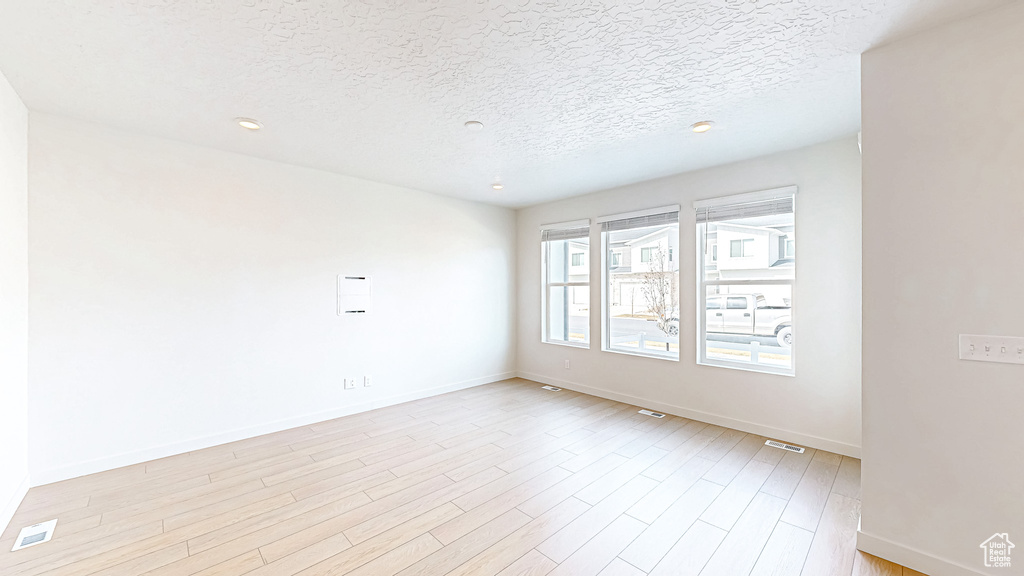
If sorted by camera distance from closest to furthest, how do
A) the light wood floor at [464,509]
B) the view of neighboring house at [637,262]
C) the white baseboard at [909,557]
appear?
the white baseboard at [909,557], the light wood floor at [464,509], the view of neighboring house at [637,262]

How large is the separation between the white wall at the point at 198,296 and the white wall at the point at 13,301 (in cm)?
10

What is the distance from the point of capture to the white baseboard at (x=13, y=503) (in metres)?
2.17

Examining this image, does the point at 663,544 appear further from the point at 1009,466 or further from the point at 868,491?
the point at 1009,466

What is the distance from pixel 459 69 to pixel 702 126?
1812mm

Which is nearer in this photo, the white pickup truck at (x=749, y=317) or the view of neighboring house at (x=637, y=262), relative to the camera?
the white pickup truck at (x=749, y=317)

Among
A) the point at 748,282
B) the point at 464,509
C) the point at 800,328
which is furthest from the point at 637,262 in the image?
the point at 464,509

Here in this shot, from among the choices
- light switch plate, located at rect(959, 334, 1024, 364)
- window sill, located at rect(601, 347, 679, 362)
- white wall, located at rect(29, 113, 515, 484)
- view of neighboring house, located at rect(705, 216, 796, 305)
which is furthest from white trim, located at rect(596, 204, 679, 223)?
light switch plate, located at rect(959, 334, 1024, 364)

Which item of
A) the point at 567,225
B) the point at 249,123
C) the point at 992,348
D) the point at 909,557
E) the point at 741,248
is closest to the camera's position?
the point at 992,348

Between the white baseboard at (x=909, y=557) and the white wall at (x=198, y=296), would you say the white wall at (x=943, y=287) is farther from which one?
the white wall at (x=198, y=296)

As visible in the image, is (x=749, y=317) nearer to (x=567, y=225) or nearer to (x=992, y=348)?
(x=992, y=348)

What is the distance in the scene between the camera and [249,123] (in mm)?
2820

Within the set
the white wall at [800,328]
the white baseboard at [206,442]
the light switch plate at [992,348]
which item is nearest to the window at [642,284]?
the white wall at [800,328]

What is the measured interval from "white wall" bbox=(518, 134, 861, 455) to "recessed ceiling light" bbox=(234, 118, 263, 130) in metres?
3.56

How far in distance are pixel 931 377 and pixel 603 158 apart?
263 centimetres
